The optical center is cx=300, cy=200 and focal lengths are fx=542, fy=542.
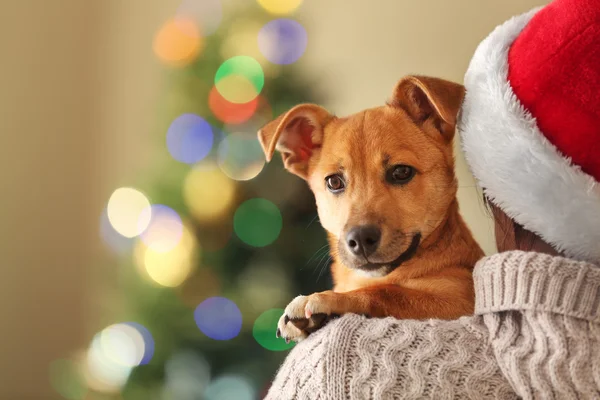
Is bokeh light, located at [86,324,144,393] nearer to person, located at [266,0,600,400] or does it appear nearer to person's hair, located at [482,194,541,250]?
person, located at [266,0,600,400]

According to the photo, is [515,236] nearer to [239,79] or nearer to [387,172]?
[387,172]

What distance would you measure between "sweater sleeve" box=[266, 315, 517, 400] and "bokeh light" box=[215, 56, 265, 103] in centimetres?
153

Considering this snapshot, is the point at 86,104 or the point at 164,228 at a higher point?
the point at 86,104

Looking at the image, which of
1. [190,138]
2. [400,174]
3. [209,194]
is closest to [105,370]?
[209,194]

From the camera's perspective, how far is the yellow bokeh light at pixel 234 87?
2.27 metres

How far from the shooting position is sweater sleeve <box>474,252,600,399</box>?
2.60ft

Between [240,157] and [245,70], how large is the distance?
38 centimetres

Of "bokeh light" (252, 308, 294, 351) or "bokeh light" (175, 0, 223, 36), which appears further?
"bokeh light" (175, 0, 223, 36)

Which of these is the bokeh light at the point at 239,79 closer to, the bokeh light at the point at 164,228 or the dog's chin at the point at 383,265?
the bokeh light at the point at 164,228

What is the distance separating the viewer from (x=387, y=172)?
57.2 inches

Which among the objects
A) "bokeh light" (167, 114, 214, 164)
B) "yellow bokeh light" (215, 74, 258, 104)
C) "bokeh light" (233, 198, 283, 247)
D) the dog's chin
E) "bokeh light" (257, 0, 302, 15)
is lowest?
"bokeh light" (233, 198, 283, 247)

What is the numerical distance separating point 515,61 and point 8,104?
10.2 feet

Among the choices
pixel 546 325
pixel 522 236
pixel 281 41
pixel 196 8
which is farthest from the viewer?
pixel 196 8

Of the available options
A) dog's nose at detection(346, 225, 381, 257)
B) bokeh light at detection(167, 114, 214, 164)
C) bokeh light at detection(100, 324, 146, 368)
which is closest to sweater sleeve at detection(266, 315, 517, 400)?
dog's nose at detection(346, 225, 381, 257)
